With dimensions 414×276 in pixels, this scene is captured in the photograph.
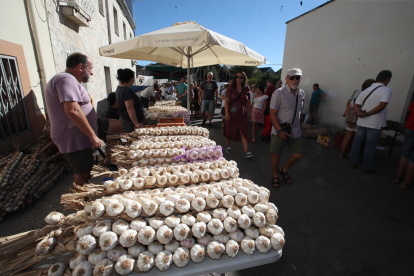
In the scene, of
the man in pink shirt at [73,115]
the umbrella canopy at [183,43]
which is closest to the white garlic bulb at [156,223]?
the man in pink shirt at [73,115]

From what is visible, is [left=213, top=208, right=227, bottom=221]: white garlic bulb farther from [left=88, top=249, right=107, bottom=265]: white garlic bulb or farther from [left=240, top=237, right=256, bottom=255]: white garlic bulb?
[left=88, top=249, right=107, bottom=265]: white garlic bulb

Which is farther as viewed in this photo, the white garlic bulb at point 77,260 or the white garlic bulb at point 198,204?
the white garlic bulb at point 198,204

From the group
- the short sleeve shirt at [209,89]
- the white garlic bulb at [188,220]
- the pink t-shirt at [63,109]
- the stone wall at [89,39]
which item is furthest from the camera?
the short sleeve shirt at [209,89]

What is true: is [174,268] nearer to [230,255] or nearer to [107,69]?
[230,255]

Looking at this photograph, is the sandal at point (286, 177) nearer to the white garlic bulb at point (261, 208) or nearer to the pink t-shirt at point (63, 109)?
the white garlic bulb at point (261, 208)

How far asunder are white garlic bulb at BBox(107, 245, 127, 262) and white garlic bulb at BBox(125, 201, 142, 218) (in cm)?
18

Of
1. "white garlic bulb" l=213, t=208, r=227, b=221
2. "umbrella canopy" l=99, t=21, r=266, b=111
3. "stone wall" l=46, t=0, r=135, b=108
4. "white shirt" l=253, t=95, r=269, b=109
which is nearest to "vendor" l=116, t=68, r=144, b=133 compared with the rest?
"umbrella canopy" l=99, t=21, r=266, b=111

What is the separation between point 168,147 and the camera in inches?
83.1

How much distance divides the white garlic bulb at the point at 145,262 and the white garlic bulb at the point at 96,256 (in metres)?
0.19

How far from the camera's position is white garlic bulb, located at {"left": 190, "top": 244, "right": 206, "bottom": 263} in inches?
43.6

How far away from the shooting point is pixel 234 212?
1243mm

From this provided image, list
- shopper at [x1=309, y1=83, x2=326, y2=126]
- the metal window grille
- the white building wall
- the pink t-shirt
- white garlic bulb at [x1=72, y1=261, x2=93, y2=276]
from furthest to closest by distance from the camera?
shopper at [x1=309, y1=83, x2=326, y2=126] → the white building wall → the metal window grille → the pink t-shirt → white garlic bulb at [x1=72, y1=261, x2=93, y2=276]

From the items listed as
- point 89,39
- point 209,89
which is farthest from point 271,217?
point 89,39

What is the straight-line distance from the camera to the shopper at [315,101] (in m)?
8.16
